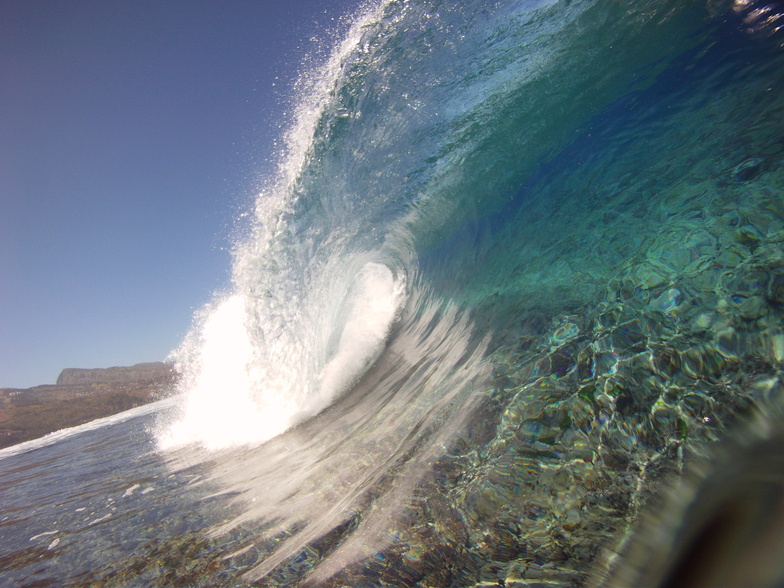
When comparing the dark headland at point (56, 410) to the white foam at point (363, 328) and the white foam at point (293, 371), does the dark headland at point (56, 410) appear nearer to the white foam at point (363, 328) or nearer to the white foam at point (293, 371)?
the white foam at point (293, 371)

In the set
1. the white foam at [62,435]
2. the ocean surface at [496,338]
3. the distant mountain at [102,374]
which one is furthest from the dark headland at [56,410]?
the ocean surface at [496,338]

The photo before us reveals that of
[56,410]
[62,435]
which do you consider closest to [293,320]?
[62,435]

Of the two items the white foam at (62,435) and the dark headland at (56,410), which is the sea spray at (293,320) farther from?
the dark headland at (56,410)

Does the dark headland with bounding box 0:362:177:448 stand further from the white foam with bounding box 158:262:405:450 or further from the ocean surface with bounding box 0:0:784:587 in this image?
the ocean surface with bounding box 0:0:784:587

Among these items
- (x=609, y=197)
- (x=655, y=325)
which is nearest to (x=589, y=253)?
(x=609, y=197)

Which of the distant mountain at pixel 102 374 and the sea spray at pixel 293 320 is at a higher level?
the distant mountain at pixel 102 374

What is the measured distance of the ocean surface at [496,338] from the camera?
1483mm

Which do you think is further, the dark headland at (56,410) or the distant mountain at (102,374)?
the distant mountain at (102,374)

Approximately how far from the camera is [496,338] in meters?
3.35

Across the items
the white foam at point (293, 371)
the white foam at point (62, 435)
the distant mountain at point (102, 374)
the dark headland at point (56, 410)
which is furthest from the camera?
the distant mountain at point (102, 374)

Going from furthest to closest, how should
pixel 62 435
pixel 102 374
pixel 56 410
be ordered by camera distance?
pixel 102 374 → pixel 56 410 → pixel 62 435

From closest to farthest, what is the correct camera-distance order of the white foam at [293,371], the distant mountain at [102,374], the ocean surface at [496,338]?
the ocean surface at [496,338], the white foam at [293,371], the distant mountain at [102,374]

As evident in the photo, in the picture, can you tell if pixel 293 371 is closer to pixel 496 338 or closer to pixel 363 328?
pixel 363 328

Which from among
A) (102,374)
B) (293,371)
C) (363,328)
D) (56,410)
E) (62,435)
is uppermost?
(102,374)
